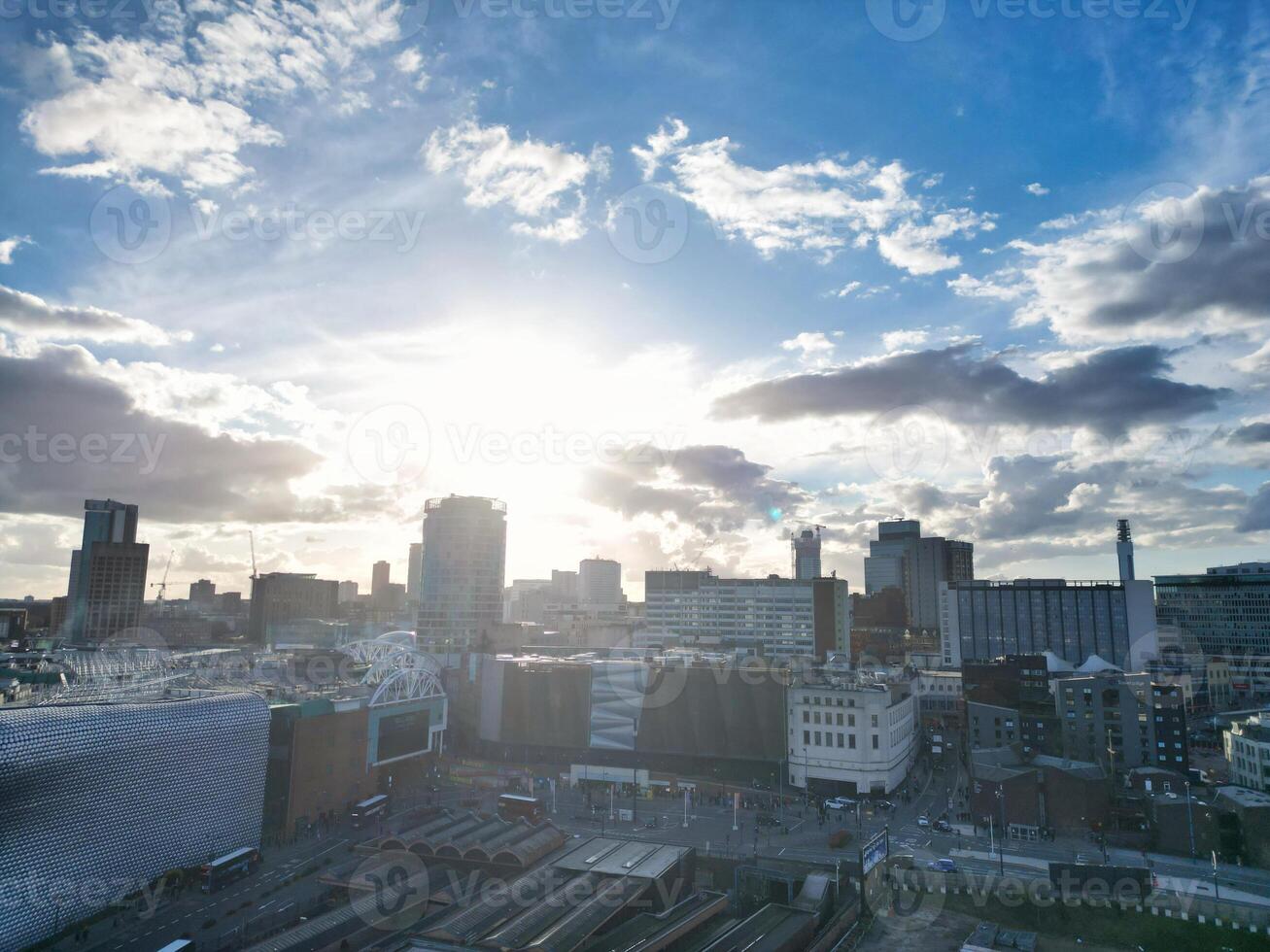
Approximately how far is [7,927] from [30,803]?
506cm

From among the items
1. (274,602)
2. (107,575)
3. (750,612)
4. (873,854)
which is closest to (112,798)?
(873,854)

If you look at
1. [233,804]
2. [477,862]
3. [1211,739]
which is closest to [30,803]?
[233,804]

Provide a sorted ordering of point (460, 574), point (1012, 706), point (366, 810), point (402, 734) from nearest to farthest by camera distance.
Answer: point (366, 810) < point (402, 734) < point (1012, 706) < point (460, 574)

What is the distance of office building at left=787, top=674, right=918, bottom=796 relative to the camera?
63.2 m

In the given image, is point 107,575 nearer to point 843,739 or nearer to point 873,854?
point 843,739

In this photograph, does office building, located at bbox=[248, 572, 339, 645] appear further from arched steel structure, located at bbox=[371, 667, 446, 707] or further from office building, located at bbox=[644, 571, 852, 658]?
arched steel structure, located at bbox=[371, 667, 446, 707]

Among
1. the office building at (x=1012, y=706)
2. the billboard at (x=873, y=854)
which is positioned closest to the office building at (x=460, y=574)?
the office building at (x=1012, y=706)

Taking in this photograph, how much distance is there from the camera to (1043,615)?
133m

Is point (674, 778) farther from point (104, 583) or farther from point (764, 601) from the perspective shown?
point (104, 583)

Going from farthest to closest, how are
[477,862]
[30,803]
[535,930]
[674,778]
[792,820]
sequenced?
[674,778] → [792,820] → [477,862] → [30,803] → [535,930]

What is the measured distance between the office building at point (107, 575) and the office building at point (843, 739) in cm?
16477

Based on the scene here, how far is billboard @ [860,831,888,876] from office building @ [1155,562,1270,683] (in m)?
122

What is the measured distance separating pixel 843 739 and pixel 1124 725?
2605cm

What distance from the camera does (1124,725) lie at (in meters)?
69.2
